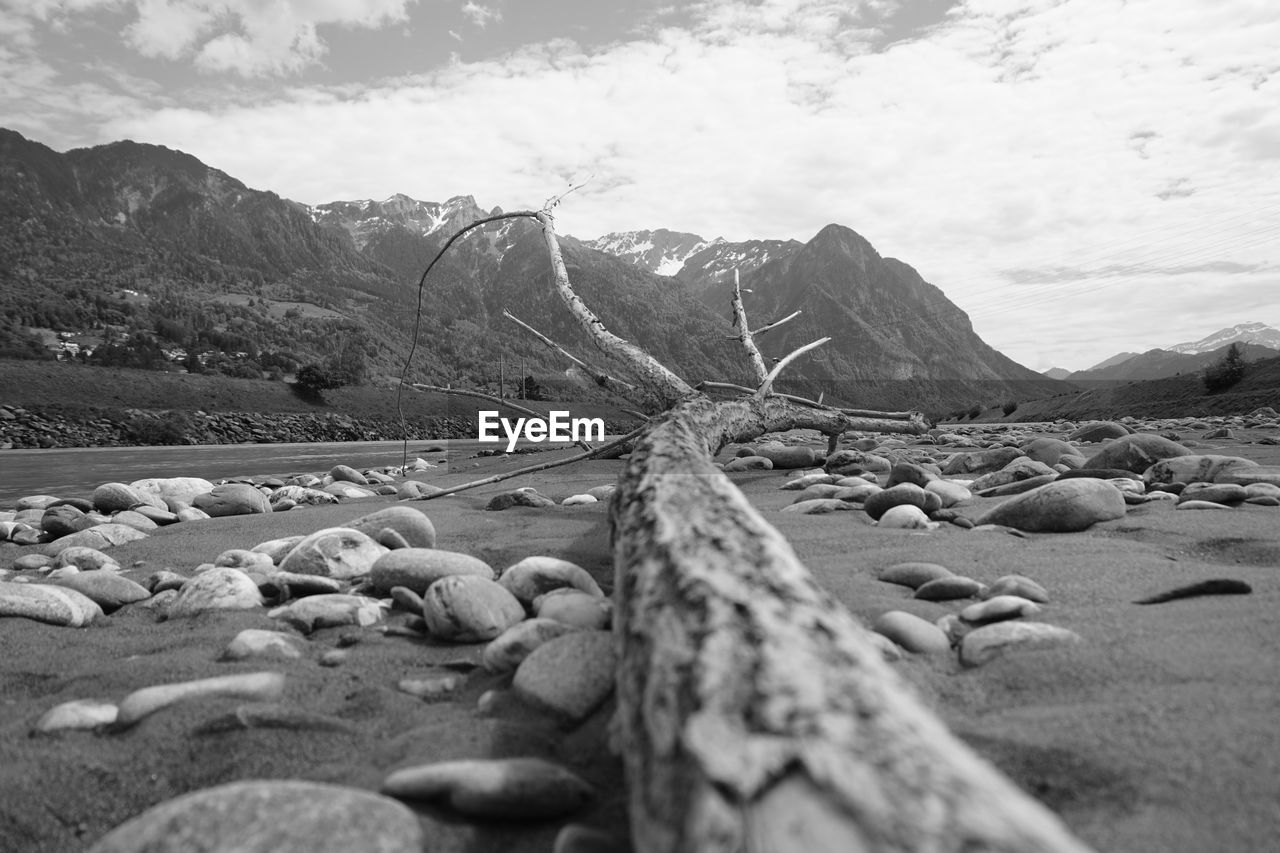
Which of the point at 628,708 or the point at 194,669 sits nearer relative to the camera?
the point at 628,708

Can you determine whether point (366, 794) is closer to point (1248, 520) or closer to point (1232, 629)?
point (1232, 629)

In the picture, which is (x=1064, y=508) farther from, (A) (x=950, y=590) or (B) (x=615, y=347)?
(B) (x=615, y=347)

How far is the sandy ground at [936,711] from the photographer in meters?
→ 1.34

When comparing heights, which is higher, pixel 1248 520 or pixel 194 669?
pixel 1248 520

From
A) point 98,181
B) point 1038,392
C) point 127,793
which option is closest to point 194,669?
point 127,793

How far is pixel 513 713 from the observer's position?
1955 mm

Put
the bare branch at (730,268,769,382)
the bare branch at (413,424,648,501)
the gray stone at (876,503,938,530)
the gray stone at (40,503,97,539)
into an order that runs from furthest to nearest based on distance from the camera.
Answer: the bare branch at (730,268,769,382) < the gray stone at (40,503,97,539) < the bare branch at (413,424,648,501) < the gray stone at (876,503,938,530)

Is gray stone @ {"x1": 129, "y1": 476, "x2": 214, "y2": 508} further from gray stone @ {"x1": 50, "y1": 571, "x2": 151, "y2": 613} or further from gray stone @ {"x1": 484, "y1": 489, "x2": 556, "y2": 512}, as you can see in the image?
gray stone @ {"x1": 50, "y1": 571, "x2": 151, "y2": 613}

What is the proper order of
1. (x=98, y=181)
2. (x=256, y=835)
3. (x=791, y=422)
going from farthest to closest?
(x=98, y=181) → (x=791, y=422) → (x=256, y=835)

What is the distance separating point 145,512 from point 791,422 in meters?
6.83

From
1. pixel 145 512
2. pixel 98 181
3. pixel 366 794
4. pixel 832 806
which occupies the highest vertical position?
pixel 98 181

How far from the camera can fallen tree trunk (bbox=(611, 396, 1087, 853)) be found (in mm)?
846

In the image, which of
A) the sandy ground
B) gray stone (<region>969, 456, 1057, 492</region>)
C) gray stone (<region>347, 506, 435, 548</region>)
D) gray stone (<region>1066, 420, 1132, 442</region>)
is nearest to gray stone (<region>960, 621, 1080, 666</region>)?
the sandy ground

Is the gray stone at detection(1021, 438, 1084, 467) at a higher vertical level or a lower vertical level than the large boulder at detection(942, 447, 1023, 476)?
higher
